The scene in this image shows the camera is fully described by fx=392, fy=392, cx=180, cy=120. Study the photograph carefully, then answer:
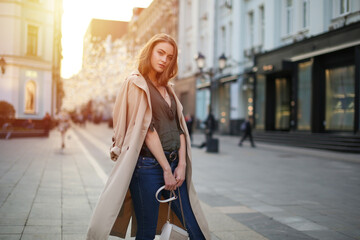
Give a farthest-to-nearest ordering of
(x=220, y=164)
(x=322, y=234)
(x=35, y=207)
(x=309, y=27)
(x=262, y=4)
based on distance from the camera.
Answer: (x=262, y=4), (x=309, y=27), (x=220, y=164), (x=35, y=207), (x=322, y=234)

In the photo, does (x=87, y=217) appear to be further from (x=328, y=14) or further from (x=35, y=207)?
(x=328, y=14)

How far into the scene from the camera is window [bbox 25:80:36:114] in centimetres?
596

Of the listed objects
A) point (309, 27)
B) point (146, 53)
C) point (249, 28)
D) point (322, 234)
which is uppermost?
point (249, 28)

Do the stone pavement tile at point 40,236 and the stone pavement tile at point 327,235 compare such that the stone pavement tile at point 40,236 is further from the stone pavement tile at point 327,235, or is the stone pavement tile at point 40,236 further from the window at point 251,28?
the window at point 251,28

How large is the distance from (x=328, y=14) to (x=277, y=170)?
10.4 metres

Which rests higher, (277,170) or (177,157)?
(177,157)

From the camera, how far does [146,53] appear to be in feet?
9.23

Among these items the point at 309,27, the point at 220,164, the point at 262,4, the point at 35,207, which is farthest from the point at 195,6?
the point at 35,207

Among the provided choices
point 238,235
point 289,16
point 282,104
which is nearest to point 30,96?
point 238,235

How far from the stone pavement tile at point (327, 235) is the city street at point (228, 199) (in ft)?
0.03

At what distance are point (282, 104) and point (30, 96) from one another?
1996cm

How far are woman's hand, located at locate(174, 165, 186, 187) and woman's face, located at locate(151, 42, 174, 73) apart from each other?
70 centimetres

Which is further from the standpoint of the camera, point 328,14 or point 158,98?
point 328,14

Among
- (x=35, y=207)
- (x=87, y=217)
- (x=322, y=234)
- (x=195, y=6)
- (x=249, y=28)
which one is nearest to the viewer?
(x=322, y=234)
